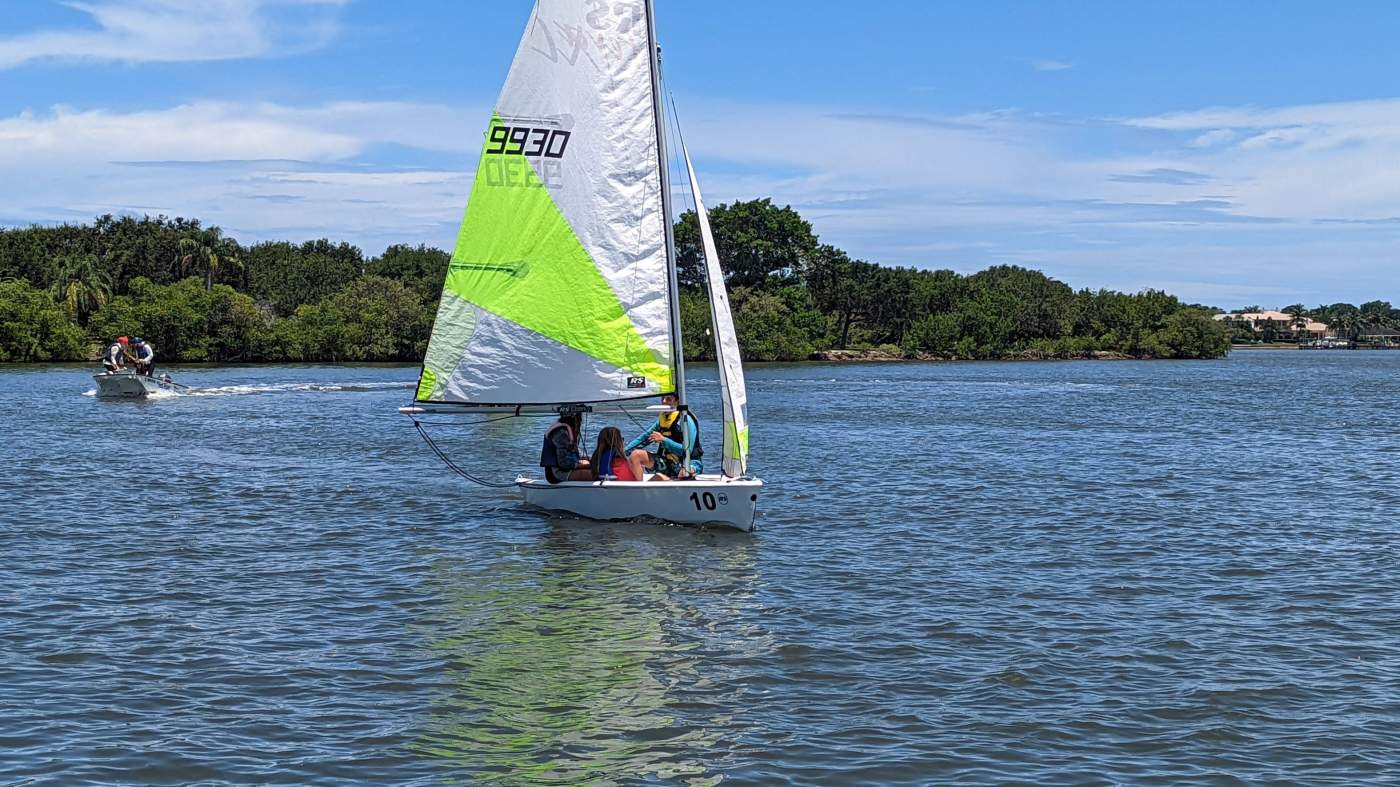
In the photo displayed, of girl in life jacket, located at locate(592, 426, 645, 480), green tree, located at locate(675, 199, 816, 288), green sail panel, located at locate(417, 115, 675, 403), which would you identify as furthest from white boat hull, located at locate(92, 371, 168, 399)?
green tree, located at locate(675, 199, 816, 288)

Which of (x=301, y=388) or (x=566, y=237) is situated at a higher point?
(x=566, y=237)

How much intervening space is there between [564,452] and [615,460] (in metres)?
0.94

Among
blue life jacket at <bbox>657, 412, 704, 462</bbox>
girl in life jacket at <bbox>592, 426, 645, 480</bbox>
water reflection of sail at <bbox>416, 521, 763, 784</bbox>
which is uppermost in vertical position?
blue life jacket at <bbox>657, 412, 704, 462</bbox>

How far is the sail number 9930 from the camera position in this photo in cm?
2377

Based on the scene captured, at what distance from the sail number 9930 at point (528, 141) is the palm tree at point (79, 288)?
356 ft

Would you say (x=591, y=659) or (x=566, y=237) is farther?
(x=566, y=237)

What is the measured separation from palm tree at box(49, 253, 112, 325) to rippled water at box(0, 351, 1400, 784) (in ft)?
300

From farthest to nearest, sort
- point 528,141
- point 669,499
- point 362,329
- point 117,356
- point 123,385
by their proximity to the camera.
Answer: point 362,329 < point 117,356 < point 123,385 < point 528,141 < point 669,499

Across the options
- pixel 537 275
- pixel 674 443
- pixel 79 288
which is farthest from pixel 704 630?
pixel 79 288

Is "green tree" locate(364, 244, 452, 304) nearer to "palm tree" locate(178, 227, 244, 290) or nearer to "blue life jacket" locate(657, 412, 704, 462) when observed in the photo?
"palm tree" locate(178, 227, 244, 290)

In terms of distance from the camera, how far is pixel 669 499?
2359 centimetres

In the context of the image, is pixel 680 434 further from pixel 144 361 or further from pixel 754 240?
pixel 754 240

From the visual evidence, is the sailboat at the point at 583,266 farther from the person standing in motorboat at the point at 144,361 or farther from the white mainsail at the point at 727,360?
the person standing in motorboat at the point at 144,361

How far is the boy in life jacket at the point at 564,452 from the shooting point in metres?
24.5
